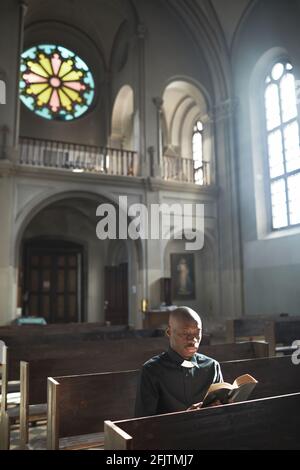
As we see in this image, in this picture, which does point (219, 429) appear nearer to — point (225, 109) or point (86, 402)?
point (86, 402)

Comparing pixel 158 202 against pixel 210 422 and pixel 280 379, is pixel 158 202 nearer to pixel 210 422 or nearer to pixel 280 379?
pixel 280 379

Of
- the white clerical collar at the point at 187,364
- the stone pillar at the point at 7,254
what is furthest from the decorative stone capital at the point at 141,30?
the white clerical collar at the point at 187,364

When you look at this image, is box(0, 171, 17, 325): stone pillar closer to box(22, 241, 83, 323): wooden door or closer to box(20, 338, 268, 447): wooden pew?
box(22, 241, 83, 323): wooden door

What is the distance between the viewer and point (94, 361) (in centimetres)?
365

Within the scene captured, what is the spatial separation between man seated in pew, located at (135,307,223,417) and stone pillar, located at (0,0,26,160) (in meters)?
8.06

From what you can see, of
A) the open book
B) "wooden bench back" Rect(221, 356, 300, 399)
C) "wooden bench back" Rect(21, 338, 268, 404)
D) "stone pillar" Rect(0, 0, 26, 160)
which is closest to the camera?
the open book

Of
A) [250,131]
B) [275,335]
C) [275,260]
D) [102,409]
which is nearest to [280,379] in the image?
[102,409]

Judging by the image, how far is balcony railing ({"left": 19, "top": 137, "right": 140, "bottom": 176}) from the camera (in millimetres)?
10234

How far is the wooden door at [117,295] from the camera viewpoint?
1281 cm

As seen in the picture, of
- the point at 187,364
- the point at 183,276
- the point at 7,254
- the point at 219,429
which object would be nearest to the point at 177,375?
the point at 187,364

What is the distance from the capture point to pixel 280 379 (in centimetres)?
321

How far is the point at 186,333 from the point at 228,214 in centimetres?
946

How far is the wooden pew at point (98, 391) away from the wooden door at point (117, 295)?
9.72m

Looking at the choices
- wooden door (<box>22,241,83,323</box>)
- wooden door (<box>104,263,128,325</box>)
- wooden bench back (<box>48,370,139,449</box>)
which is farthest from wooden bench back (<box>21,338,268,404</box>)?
wooden door (<box>22,241,83,323</box>)
